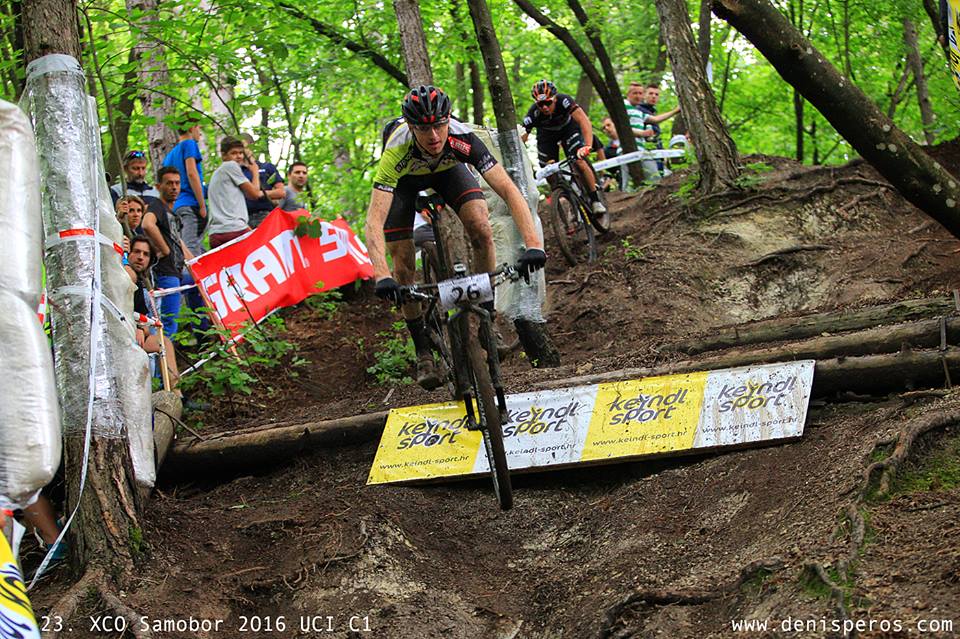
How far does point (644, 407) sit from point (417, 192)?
2.37 m

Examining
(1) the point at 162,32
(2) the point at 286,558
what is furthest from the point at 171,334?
(2) the point at 286,558

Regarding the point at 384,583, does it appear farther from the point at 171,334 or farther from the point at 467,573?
the point at 171,334

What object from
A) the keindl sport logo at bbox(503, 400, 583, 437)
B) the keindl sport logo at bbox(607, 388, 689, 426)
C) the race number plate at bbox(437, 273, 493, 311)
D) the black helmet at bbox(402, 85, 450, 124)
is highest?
the black helmet at bbox(402, 85, 450, 124)

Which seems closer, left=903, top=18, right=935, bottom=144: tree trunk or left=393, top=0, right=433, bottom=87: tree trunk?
left=393, top=0, right=433, bottom=87: tree trunk

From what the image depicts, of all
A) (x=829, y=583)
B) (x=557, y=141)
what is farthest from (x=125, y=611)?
(x=557, y=141)

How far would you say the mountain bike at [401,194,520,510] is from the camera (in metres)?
6.23

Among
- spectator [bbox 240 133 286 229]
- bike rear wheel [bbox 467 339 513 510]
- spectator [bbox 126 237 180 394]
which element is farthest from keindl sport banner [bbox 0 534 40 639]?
spectator [bbox 240 133 286 229]

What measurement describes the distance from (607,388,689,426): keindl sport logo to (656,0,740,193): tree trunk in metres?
6.28

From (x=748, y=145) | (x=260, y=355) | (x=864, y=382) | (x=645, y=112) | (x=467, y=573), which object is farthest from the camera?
(x=748, y=145)

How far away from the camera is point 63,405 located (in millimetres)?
5625

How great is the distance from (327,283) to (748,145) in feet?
56.4

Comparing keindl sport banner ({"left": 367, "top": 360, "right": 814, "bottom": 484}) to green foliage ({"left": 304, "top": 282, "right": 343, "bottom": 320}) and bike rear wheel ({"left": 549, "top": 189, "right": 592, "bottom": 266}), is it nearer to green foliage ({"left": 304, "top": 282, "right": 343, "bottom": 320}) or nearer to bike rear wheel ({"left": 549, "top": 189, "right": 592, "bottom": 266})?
green foliage ({"left": 304, "top": 282, "right": 343, "bottom": 320})

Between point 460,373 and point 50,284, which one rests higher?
point 50,284

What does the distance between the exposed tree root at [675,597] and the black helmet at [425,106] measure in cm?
359
